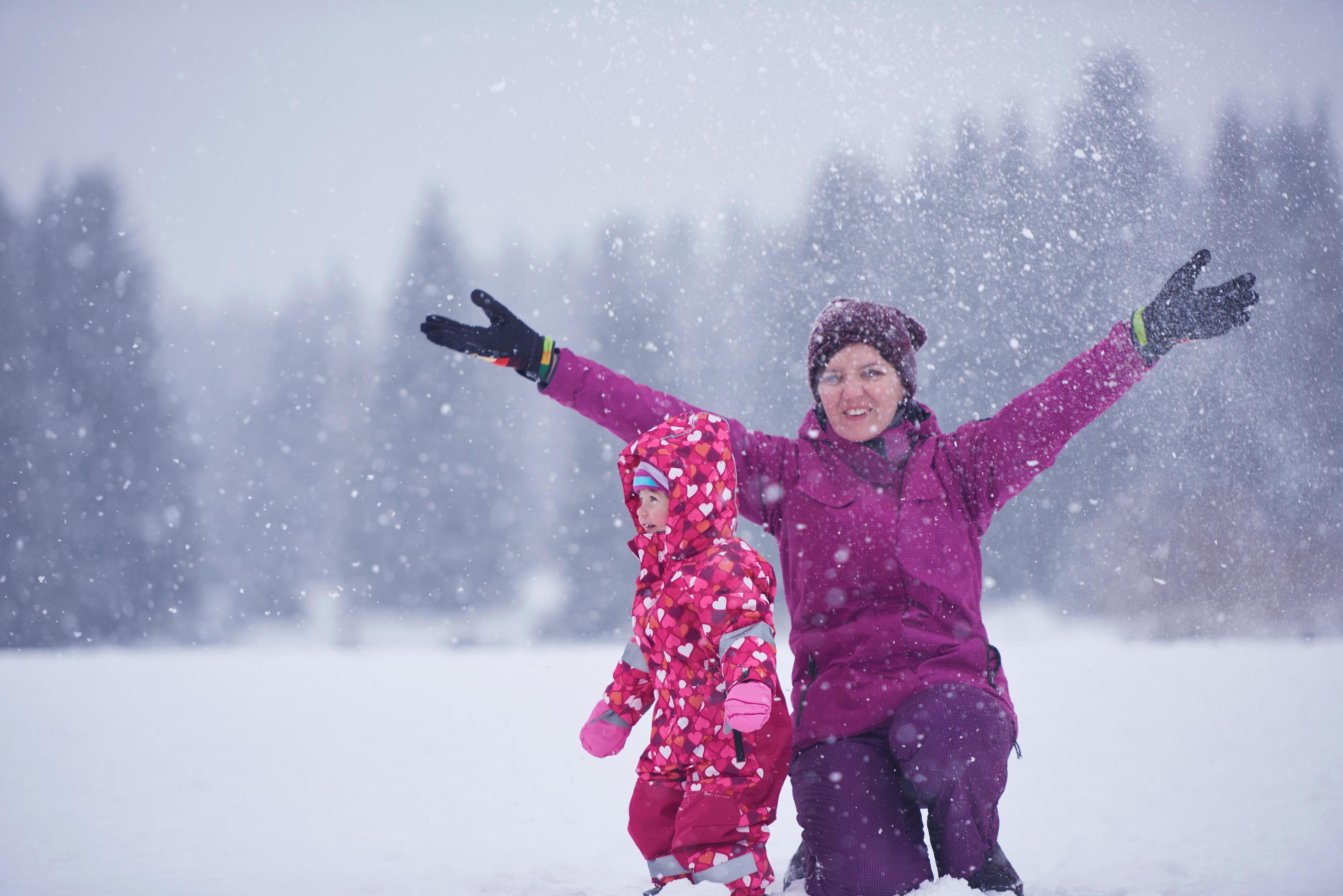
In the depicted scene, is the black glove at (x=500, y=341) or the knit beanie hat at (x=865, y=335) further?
the knit beanie hat at (x=865, y=335)

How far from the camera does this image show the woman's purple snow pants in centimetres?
235

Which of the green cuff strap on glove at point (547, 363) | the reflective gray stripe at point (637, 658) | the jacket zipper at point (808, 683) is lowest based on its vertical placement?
the jacket zipper at point (808, 683)

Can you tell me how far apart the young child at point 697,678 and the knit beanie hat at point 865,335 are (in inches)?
18.0

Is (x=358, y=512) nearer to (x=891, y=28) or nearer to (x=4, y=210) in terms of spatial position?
(x=4, y=210)

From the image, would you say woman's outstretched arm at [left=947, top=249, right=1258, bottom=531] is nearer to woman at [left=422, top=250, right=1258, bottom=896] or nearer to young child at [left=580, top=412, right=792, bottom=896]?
woman at [left=422, top=250, right=1258, bottom=896]

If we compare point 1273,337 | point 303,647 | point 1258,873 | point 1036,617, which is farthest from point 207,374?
point 1258,873

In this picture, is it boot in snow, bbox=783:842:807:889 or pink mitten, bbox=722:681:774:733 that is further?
boot in snow, bbox=783:842:807:889

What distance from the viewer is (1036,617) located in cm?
1436

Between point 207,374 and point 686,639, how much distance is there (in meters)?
22.1

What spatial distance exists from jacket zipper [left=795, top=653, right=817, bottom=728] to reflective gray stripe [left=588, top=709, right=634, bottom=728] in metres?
0.51

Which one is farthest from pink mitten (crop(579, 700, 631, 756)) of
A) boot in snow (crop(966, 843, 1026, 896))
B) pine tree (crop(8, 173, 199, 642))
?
pine tree (crop(8, 173, 199, 642))

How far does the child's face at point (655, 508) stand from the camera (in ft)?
8.90

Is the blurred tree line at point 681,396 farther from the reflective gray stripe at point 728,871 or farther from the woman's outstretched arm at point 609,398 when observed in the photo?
the reflective gray stripe at point 728,871

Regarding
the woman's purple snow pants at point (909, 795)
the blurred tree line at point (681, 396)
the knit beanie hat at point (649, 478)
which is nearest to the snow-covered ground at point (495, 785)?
the woman's purple snow pants at point (909, 795)
